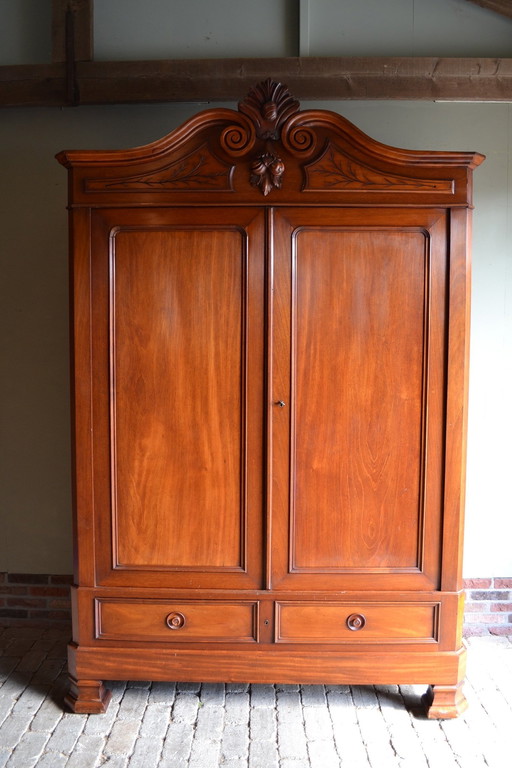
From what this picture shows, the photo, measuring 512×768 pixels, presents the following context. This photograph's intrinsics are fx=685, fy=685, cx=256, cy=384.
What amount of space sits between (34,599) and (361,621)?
168 centimetres

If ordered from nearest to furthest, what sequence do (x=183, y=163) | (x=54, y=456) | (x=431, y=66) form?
(x=183, y=163) → (x=431, y=66) → (x=54, y=456)

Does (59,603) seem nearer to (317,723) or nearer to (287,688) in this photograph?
(287,688)

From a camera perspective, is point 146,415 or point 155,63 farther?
point 155,63

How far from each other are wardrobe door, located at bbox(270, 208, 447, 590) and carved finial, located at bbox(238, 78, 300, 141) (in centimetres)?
31

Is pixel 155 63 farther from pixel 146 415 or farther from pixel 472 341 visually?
pixel 472 341

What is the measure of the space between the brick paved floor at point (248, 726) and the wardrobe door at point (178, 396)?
0.52 metres

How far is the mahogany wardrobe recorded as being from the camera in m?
Answer: 2.49

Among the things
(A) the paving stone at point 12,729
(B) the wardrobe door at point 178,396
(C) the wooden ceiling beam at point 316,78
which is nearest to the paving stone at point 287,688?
(B) the wardrobe door at point 178,396

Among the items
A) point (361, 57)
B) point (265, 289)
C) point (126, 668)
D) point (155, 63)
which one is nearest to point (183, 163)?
point (265, 289)

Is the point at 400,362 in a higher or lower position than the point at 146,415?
higher

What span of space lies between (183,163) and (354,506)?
1.41 meters

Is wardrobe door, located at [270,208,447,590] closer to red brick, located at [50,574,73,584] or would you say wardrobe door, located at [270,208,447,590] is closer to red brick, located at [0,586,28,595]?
red brick, located at [50,574,73,584]

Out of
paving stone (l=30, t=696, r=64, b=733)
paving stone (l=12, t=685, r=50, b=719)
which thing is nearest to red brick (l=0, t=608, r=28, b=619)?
paving stone (l=12, t=685, r=50, b=719)

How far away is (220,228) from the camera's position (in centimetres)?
251
